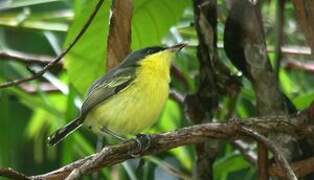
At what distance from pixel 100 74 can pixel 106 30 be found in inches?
6.3

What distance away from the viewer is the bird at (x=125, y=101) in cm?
185

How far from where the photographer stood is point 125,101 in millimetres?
1896

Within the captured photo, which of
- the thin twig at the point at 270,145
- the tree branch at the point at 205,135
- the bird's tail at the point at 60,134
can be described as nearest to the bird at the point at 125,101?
the bird's tail at the point at 60,134

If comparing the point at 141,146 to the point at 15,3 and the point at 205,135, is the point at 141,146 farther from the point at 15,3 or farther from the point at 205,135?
the point at 15,3

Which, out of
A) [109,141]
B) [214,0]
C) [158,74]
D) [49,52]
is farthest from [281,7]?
[49,52]

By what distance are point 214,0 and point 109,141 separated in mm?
609

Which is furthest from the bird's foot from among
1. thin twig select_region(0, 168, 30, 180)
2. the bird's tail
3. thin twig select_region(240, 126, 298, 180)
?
the bird's tail

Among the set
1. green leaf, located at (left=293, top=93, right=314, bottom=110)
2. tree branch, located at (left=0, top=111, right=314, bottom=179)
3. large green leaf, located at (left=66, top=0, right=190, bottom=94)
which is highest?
large green leaf, located at (left=66, top=0, right=190, bottom=94)

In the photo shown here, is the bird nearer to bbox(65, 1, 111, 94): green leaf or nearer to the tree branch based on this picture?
bbox(65, 1, 111, 94): green leaf

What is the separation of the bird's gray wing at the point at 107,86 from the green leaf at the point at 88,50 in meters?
0.04

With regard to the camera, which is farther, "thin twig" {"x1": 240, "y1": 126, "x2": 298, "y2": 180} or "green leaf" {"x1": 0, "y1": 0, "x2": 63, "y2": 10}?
"green leaf" {"x1": 0, "y1": 0, "x2": 63, "y2": 10}

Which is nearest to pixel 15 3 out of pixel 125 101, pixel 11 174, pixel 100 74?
pixel 100 74

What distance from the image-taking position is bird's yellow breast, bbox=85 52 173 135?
1858mm

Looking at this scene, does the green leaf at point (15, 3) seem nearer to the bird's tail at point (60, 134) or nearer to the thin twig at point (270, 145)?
the bird's tail at point (60, 134)
